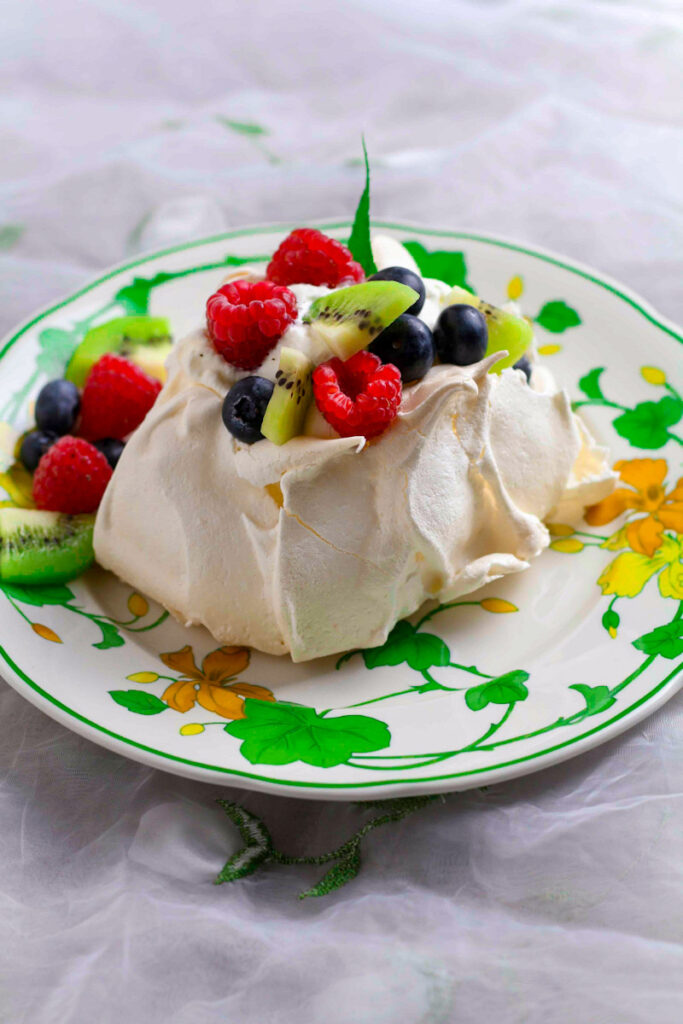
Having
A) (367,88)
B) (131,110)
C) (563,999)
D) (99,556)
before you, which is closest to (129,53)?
(131,110)

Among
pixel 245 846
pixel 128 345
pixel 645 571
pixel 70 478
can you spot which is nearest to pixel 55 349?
pixel 128 345

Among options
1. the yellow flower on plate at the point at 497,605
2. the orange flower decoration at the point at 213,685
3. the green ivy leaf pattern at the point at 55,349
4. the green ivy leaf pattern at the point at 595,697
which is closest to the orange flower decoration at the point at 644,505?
the yellow flower on plate at the point at 497,605

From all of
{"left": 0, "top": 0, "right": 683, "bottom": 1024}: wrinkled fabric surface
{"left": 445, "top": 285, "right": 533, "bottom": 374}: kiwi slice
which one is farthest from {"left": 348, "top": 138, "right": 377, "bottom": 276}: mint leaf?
{"left": 0, "top": 0, "right": 683, "bottom": 1024}: wrinkled fabric surface

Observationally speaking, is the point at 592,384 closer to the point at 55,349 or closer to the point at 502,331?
the point at 502,331

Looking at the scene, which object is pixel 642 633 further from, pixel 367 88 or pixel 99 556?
pixel 367 88

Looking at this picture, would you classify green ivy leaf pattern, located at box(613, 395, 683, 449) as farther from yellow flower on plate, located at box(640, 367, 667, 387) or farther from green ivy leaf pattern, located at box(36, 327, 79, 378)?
green ivy leaf pattern, located at box(36, 327, 79, 378)

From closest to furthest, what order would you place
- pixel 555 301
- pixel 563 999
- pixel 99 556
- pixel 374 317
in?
1. pixel 563 999
2. pixel 374 317
3. pixel 99 556
4. pixel 555 301
